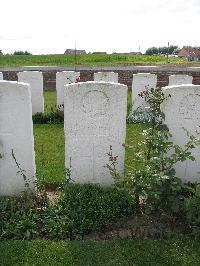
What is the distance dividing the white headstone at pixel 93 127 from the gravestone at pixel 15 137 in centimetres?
52

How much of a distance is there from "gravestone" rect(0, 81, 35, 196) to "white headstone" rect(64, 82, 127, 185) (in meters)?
0.52

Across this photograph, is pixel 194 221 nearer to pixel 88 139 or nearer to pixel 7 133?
pixel 88 139

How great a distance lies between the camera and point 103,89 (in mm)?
4934

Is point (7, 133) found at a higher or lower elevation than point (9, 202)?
higher

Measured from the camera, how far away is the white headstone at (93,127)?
4.94 m

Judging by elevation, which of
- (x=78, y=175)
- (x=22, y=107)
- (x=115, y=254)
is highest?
(x=22, y=107)

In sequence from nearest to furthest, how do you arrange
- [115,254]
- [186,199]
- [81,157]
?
[115,254] → [186,199] → [81,157]

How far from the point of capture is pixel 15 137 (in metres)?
4.97

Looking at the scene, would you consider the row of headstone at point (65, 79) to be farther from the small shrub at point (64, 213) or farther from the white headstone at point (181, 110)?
the small shrub at point (64, 213)

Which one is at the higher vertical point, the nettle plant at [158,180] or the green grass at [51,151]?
the nettle plant at [158,180]

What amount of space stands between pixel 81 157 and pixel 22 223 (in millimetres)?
1269

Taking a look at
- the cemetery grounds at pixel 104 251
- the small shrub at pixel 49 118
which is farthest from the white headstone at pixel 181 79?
the cemetery grounds at pixel 104 251

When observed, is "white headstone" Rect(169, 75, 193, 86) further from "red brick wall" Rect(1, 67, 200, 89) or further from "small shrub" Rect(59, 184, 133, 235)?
"small shrub" Rect(59, 184, 133, 235)

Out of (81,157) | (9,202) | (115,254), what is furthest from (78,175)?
(115,254)
